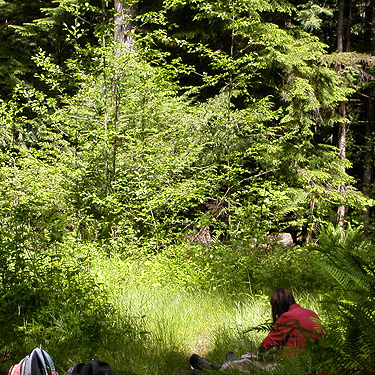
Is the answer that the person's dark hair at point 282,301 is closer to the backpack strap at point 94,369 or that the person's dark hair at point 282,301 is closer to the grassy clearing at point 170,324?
the grassy clearing at point 170,324

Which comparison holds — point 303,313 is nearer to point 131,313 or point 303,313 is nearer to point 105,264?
point 131,313

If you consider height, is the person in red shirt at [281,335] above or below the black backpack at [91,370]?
below

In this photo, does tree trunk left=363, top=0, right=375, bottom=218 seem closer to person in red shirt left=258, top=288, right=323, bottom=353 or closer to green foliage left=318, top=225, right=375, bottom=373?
person in red shirt left=258, top=288, right=323, bottom=353

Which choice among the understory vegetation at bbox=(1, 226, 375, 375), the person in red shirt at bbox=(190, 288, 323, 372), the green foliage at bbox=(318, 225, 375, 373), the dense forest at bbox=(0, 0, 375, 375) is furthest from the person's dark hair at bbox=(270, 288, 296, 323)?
the green foliage at bbox=(318, 225, 375, 373)

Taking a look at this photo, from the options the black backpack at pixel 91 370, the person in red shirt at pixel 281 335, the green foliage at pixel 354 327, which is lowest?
the person in red shirt at pixel 281 335

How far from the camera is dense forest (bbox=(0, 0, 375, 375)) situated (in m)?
4.09

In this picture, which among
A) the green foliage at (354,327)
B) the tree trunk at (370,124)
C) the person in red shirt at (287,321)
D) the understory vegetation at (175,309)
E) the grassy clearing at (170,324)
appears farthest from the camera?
the tree trunk at (370,124)

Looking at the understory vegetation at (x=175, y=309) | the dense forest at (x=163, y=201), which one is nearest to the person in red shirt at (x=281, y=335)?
the understory vegetation at (x=175, y=309)

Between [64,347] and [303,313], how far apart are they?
2.46 meters

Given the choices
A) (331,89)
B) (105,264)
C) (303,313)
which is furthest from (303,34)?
(303,313)

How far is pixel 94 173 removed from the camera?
26.6 feet

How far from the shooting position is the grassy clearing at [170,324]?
399 centimetres

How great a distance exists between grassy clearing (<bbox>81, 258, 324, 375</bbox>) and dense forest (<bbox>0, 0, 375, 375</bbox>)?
0.03 meters

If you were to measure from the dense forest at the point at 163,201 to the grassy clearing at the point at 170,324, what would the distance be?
1.2 inches
